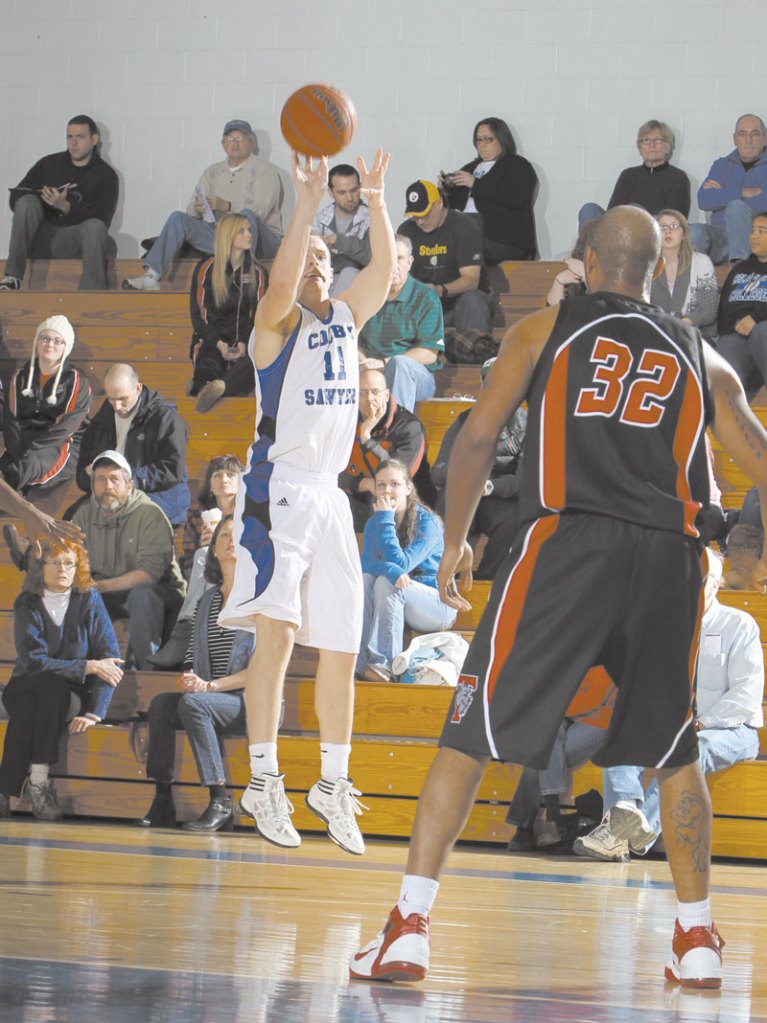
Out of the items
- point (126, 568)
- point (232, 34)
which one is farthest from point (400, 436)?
point (232, 34)

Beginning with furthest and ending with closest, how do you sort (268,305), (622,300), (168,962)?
(268,305) → (622,300) → (168,962)

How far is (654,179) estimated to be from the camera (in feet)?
34.9

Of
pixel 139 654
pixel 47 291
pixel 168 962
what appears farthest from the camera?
pixel 47 291

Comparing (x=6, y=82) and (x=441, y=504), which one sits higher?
(x=6, y=82)

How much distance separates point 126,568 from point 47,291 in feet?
11.9

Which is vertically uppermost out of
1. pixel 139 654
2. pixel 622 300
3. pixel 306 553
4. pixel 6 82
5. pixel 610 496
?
pixel 6 82

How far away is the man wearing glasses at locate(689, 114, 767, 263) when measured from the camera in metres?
10.2

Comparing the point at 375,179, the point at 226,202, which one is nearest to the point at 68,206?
the point at 226,202

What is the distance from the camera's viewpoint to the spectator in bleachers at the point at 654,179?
10.5m

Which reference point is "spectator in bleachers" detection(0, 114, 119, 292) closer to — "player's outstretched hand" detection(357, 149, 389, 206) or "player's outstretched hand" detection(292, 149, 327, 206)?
"player's outstretched hand" detection(357, 149, 389, 206)

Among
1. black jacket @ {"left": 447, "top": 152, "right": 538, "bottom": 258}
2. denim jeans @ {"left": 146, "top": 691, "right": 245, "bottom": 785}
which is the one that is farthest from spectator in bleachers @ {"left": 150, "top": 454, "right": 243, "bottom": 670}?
black jacket @ {"left": 447, "top": 152, "right": 538, "bottom": 258}

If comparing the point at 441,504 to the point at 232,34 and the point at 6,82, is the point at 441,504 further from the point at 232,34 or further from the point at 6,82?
the point at 6,82

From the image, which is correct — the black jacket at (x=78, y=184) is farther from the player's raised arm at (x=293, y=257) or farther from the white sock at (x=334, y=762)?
the white sock at (x=334, y=762)

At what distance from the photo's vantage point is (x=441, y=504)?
7.80m
